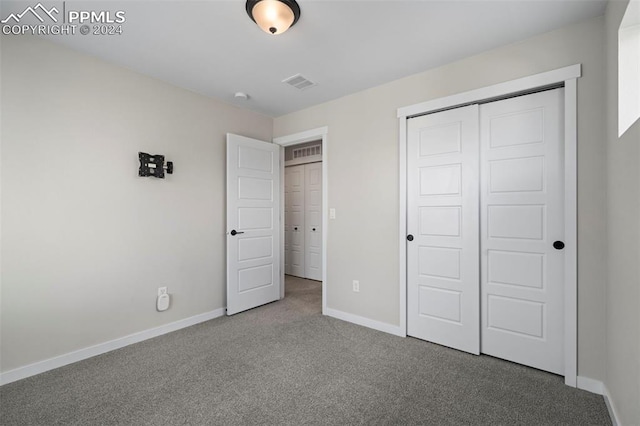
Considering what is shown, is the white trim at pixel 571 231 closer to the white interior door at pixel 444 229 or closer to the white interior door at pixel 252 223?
the white interior door at pixel 444 229

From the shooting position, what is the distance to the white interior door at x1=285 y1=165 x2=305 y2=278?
18.2ft

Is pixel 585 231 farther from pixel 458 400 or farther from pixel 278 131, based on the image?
pixel 278 131

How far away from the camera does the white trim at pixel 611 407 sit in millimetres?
1609

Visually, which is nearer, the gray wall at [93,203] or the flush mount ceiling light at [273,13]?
the flush mount ceiling light at [273,13]

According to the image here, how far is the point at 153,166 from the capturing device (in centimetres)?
283

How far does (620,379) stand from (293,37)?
9.81 ft

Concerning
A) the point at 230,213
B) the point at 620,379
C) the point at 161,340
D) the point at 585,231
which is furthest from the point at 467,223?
the point at 161,340

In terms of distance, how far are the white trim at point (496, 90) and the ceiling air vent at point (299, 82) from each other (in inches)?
38.4

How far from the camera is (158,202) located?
2908 mm

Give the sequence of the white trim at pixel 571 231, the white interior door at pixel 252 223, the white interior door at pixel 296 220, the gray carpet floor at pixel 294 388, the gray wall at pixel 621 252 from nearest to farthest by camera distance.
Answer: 1. the gray wall at pixel 621 252
2. the gray carpet floor at pixel 294 388
3. the white trim at pixel 571 231
4. the white interior door at pixel 252 223
5. the white interior door at pixel 296 220

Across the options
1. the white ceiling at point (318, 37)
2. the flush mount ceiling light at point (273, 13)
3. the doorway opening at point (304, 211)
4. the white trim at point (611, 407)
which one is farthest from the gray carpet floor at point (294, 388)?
the doorway opening at point (304, 211)

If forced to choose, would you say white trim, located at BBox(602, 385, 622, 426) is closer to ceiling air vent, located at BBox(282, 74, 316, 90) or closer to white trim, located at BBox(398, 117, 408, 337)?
white trim, located at BBox(398, 117, 408, 337)

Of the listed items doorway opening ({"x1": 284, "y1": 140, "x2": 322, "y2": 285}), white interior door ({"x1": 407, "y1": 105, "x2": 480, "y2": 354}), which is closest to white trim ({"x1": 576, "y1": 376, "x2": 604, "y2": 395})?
white interior door ({"x1": 407, "y1": 105, "x2": 480, "y2": 354})

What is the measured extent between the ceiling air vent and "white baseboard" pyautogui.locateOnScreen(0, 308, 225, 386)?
8.91 ft
